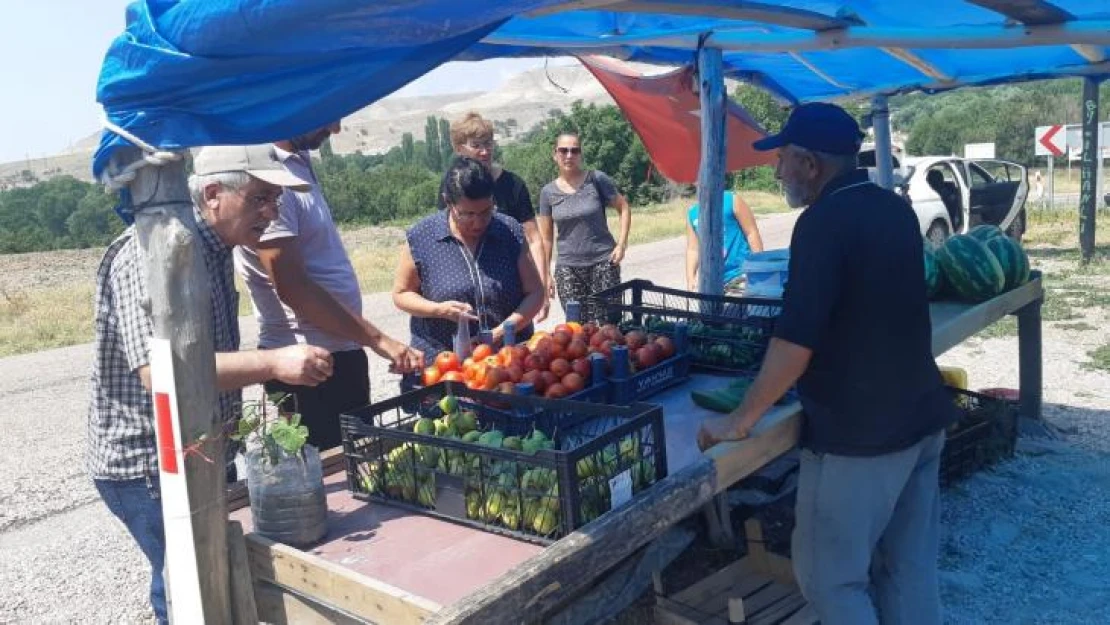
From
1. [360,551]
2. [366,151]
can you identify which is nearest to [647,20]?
[360,551]

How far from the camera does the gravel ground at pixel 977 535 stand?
4.15 m

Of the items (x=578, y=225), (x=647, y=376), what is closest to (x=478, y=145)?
(x=578, y=225)

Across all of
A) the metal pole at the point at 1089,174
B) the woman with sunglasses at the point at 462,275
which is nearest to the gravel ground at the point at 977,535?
the woman with sunglasses at the point at 462,275

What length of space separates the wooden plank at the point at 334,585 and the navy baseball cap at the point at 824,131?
180 cm

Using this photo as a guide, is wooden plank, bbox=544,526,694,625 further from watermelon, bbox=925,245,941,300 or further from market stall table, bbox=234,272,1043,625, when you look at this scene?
watermelon, bbox=925,245,941,300

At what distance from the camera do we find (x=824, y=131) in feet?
9.37

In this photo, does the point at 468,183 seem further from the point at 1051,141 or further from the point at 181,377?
Answer: the point at 1051,141

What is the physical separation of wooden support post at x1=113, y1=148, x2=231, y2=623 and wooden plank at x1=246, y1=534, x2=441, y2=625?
154 mm

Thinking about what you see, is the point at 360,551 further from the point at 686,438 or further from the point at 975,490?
the point at 975,490

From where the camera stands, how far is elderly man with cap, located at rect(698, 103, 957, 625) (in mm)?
2732

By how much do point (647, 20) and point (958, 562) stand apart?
10.1 ft

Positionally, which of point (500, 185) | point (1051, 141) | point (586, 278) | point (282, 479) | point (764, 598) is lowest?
point (764, 598)

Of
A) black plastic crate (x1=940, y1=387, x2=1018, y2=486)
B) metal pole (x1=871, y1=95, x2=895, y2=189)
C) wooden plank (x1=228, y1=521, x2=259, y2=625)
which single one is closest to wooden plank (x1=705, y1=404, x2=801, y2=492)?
wooden plank (x1=228, y1=521, x2=259, y2=625)

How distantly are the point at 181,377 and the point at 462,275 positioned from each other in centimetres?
221
